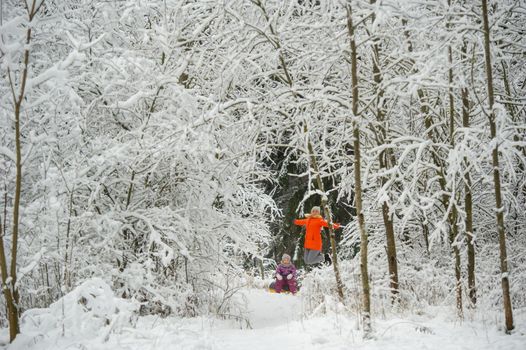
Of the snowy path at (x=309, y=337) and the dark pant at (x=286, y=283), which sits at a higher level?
the snowy path at (x=309, y=337)

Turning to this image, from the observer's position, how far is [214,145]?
500 cm

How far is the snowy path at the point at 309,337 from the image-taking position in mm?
3461

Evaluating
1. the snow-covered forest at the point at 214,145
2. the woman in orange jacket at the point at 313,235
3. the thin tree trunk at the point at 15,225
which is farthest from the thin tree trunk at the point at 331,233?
the thin tree trunk at the point at 15,225

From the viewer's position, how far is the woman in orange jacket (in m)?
8.45

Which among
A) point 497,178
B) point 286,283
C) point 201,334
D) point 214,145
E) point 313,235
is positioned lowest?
point 286,283

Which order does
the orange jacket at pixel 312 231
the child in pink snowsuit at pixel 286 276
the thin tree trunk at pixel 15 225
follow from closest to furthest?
the thin tree trunk at pixel 15 225, the orange jacket at pixel 312 231, the child in pink snowsuit at pixel 286 276

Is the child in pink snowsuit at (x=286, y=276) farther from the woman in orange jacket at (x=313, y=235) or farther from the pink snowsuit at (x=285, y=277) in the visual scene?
the woman in orange jacket at (x=313, y=235)

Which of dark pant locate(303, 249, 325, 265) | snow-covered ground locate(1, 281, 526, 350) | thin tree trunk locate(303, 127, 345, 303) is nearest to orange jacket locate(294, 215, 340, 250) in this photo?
dark pant locate(303, 249, 325, 265)

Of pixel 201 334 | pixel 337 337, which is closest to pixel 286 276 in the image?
pixel 337 337

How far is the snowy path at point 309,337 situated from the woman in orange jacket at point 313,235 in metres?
3.68

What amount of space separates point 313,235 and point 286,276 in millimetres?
1345

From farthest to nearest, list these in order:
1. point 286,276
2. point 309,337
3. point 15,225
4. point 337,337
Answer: point 286,276
point 309,337
point 337,337
point 15,225

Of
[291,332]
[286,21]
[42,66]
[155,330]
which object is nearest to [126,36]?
[42,66]

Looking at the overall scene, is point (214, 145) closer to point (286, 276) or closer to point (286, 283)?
point (286, 276)
